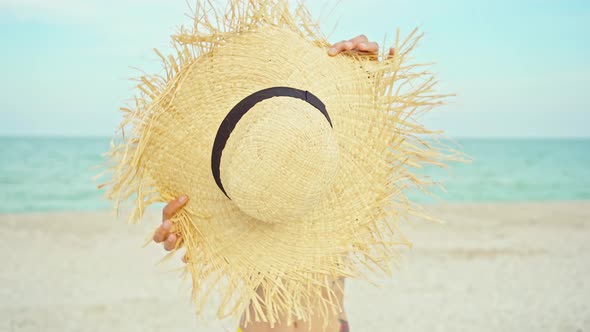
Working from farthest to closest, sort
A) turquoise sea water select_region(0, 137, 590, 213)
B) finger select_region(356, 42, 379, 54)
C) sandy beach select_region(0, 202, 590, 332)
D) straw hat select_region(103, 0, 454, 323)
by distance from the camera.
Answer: turquoise sea water select_region(0, 137, 590, 213), sandy beach select_region(0, 202, 590, 332), finger select_region(356, 42, 379, 54), straw hat select_region(103, 0, 454, 323)

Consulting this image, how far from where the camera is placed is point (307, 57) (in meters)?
1.58

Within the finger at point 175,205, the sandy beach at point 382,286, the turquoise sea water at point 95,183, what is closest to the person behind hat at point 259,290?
the finger at point 175,205

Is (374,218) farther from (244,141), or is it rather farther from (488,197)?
(488,197)

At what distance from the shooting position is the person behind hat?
5.01 feet

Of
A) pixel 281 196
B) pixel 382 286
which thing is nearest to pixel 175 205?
pixel 281 196

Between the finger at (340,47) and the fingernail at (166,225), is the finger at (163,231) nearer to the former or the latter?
the fingernail at (166,225)

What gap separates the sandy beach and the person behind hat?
45.4 inches

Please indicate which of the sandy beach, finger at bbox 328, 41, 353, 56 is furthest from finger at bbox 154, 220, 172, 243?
the sandy beach

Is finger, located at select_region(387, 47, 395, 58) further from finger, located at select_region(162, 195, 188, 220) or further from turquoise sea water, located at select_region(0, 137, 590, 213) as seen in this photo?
turquoise sea water, located at select_region(0, 137, 590, 213)

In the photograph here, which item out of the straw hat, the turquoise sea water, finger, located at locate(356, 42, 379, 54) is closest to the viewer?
the straw hat

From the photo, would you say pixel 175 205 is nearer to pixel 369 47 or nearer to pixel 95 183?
pixel 369 47

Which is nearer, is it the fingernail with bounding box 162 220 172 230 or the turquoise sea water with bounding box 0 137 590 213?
the fingernail with bounding box 162 220 172 230

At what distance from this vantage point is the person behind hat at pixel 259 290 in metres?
1.53

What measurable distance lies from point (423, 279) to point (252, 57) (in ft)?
13.7
